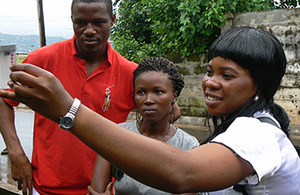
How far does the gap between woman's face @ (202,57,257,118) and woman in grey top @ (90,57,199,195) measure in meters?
0.64

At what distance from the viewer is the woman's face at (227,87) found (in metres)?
1.32

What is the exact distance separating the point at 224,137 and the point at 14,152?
5.11ft

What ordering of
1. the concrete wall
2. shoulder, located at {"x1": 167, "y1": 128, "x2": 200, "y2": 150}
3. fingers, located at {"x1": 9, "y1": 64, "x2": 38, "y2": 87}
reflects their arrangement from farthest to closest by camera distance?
the concrete wall
shoulder, located at {"x1": 167, "y1": 128, "x2": 200, "y2": 150}
fingers, located at {"x1": 9, "y1": 64, "x2": 38, "y2": 87}

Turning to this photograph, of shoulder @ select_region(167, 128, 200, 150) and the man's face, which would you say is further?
the man's face

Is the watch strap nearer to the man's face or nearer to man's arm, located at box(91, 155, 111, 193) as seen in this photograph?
man's arm, located at box(91, 155, 111, 193)

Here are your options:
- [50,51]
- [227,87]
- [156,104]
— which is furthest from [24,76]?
[50,51]

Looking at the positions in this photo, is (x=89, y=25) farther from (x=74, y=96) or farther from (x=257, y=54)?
(x=257, y=54)

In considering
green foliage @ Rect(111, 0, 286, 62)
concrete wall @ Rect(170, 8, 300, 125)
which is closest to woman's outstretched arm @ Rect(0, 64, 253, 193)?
concrete wall @ Rect(170, 8, 300, 125)

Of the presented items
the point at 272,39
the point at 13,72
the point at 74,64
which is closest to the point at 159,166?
the point at 13,72

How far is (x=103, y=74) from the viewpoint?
231 centimetres

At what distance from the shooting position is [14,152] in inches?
→ 85.4

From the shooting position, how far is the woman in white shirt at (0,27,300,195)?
38.8 inches

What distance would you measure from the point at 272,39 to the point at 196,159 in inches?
25.0

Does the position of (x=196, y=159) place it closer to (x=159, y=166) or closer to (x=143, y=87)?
(x=159, y=166)
